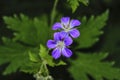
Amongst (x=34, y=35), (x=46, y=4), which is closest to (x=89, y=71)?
(x=34, y=35)

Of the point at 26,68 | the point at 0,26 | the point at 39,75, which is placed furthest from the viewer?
the point at 0,26

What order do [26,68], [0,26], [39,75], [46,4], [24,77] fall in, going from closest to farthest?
[39,75], [26,68], [24,77], [0,26], [46,4]

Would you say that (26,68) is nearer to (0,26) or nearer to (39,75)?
(39,75)

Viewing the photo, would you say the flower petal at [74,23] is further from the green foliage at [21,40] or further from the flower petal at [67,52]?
the green foliage at [21,40]


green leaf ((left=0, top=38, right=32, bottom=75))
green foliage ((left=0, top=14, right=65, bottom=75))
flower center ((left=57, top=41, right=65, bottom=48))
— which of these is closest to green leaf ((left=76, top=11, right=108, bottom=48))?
green foliage ((left=0, top=14, right=65, bottom=75))

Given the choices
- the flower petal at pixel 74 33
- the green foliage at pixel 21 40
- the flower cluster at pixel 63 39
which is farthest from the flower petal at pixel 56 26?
the green foliage at pixel 21 40

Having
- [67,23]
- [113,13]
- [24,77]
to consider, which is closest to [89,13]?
[113,13]

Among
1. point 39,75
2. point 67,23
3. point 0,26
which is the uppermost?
point 0,26

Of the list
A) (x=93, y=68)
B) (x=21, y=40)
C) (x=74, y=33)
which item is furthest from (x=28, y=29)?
(x=74, y=33)

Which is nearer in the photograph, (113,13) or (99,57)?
(99,57)

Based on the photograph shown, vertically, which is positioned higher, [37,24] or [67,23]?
[37,24]
